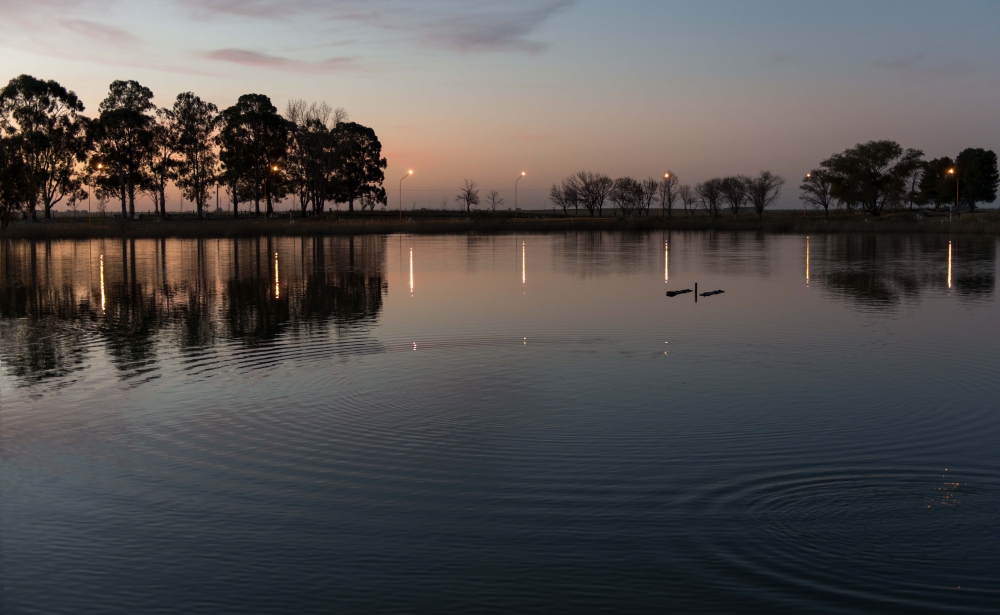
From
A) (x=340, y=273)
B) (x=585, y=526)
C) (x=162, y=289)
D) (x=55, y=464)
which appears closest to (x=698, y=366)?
(x=585, y=526)

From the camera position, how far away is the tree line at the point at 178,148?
334 feet

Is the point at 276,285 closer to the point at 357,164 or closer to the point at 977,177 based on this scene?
the point at 357,164

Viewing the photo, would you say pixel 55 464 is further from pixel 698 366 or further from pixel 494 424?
pixel 698 366

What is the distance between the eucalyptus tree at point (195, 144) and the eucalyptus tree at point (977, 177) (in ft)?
407

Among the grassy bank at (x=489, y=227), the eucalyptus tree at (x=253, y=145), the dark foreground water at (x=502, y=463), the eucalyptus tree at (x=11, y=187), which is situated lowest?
the dark foreground water at (x=502, y=463)

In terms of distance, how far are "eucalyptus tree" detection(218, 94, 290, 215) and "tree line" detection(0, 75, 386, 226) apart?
0.13m

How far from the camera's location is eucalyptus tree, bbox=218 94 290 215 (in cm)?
11506

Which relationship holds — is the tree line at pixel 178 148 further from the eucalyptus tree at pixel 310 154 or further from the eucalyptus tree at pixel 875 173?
the eucalyptus tree at pixel 875 173

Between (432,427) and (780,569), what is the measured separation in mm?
5618

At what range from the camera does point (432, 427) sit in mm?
11875

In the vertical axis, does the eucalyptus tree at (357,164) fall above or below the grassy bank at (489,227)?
above

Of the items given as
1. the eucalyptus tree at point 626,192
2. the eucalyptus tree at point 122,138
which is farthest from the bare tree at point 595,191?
the eucalyptus tree at point 122,138

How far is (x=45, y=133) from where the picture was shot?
337 ft

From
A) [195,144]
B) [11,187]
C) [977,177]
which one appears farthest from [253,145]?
[977,177]
